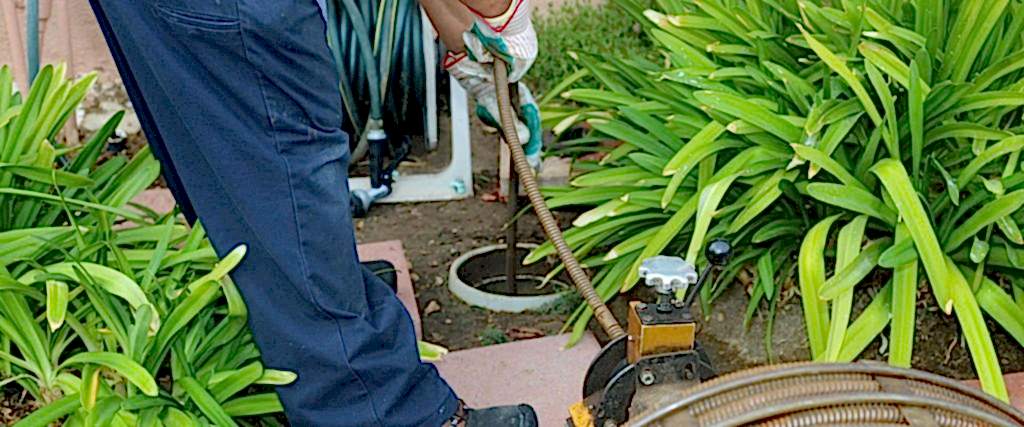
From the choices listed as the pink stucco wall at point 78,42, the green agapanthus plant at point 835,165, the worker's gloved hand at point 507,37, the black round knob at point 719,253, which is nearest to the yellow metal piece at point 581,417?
the black round knob at point 719,253

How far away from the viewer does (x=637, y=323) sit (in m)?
1.39

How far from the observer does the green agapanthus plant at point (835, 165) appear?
2107mm

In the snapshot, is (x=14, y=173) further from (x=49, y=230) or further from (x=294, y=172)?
(x=294, y=172)

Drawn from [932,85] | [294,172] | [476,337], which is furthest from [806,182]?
[294,172]

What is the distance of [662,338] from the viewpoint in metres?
1.38

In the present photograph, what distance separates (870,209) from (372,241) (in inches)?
63.3

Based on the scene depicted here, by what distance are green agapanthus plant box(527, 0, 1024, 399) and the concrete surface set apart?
3.7 inches

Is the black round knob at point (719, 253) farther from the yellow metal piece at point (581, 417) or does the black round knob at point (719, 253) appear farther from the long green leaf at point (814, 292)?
the long green leaf at point (814, 292)

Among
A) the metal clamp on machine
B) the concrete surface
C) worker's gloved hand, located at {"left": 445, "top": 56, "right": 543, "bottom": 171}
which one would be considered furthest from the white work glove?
the metal clamp on machine

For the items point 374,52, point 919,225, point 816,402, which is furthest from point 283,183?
point 374,52

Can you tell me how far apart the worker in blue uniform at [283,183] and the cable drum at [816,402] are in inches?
28.1

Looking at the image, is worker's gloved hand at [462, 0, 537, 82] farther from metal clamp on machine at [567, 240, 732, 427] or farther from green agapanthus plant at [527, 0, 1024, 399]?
metal clamp on machine at [567, 240, 732, 427]

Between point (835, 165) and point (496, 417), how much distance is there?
910 millimetres

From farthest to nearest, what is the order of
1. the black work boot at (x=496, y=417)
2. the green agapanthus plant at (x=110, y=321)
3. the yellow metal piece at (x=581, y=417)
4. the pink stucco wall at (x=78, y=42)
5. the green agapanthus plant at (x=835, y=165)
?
the pink stucco wall at (x=78, y=42) → the green agapanthus plant at (x=835, y=165) → the black work boot at (x=496, y=417) → the green agapanthus plant at (x=110, y=321) → the yellow metal piece at (x=581, y=417)
